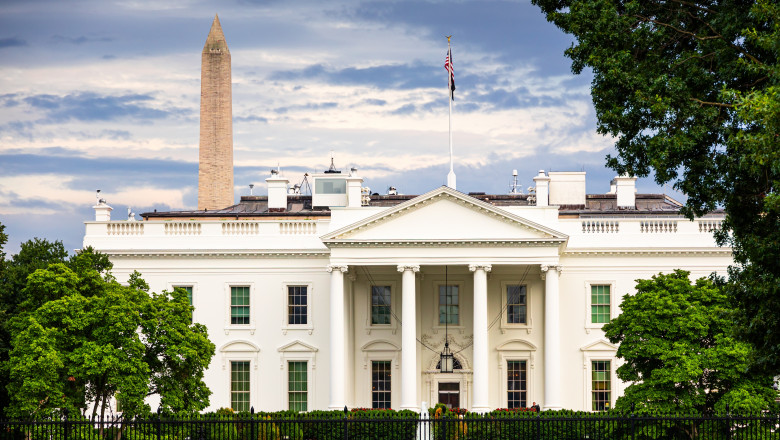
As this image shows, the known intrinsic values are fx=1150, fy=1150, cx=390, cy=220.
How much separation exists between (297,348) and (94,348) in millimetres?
16439

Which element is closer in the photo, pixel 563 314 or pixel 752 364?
pixel 752 364

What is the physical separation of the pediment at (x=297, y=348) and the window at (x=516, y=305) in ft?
32.1

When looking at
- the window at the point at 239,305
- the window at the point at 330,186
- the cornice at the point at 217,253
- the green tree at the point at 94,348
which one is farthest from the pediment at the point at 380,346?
the green tree at the point at 94,348

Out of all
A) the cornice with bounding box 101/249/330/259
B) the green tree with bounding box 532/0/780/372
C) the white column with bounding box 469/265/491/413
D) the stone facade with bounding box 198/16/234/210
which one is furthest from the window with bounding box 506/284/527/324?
the stone facade with bounding box 198/16/234/210

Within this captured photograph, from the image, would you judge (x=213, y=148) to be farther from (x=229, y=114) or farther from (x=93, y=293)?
(x=93, y=293)

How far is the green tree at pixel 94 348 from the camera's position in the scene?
41188mm

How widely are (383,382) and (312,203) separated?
1282cm

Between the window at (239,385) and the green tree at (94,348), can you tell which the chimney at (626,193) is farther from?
the green tree at (94,348)

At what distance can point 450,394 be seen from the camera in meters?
57.2

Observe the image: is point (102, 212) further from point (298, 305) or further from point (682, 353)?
point (682, 353)

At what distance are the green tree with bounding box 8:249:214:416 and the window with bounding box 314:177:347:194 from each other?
21.0 m

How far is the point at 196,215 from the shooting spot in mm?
62875

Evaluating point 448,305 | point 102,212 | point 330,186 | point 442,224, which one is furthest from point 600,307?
point 102,212

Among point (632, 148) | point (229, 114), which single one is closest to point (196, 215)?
point (229, 114)
